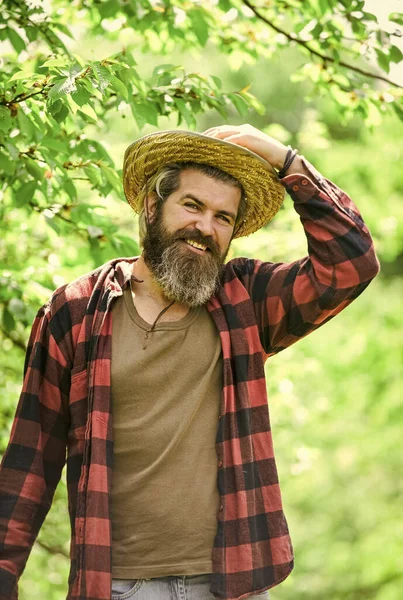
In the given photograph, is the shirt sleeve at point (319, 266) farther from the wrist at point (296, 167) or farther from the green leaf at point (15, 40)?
the green leaf at point (15, 40)

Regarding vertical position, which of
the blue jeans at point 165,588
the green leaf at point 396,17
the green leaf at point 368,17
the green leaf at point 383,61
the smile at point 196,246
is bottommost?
the blue jeans at point 165,588

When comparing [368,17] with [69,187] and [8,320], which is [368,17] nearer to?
[69,187]

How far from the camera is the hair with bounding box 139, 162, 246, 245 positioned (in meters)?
2.92

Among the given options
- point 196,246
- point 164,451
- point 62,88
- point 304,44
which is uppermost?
point 304,44

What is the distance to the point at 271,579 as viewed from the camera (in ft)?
8.54

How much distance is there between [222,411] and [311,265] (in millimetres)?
541

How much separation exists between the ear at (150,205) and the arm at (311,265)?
34 centimetres

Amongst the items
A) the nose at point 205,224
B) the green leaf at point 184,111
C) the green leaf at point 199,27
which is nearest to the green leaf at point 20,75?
the nose at point 205,224

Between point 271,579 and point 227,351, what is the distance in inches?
27.3

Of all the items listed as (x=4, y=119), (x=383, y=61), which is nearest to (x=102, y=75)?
(x=4, y=119)

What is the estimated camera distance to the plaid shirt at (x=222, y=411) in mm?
2570

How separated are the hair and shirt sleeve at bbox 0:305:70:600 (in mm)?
541

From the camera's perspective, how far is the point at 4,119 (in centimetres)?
285

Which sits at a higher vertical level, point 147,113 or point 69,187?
point 147,113
